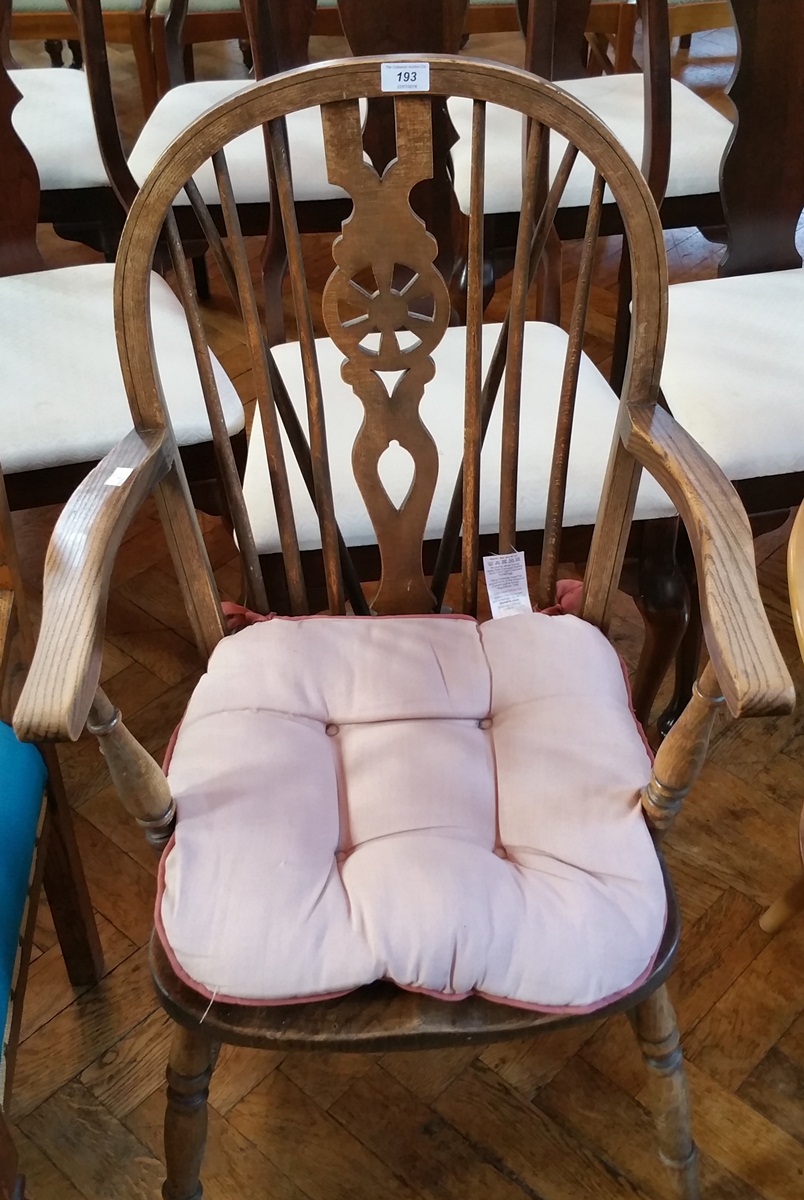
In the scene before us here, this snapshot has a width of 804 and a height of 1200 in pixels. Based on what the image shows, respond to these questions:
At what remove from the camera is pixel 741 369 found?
4.07 ft

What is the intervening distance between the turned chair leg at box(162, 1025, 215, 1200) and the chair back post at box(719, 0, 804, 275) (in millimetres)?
1202

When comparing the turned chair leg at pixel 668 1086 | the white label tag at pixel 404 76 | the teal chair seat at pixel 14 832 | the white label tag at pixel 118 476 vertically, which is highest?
the white label tag at pixel 404 76

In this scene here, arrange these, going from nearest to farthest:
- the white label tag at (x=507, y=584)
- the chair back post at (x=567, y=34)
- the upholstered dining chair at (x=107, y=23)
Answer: the white label tag at (x=507, y=584), the chair back post at (x=567, y=34), the upholstered dining chair at (x=107, y=23)

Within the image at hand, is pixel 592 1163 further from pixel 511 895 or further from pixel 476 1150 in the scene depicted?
pixel 511 895

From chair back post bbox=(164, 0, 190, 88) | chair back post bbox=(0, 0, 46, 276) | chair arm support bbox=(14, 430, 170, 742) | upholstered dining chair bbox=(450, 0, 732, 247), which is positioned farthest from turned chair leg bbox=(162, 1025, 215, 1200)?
chair back post bbox=(164, 0, 190, 88)

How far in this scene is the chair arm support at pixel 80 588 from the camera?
645mm

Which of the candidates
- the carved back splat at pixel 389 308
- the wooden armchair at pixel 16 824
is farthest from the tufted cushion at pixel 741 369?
the wooden armchair at pixel 16 824

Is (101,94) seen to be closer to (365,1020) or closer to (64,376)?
(64,376)

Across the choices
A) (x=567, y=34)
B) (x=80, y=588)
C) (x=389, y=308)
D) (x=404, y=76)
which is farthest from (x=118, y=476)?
(x=567, y=34)

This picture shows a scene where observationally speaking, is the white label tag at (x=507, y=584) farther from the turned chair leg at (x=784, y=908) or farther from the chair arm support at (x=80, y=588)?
the turned chair leg at (x=784, y=908)

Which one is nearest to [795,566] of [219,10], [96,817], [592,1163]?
[592,1163]

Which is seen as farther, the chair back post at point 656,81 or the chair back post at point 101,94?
the chair back post at point 101,94

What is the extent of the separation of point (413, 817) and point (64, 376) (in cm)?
73

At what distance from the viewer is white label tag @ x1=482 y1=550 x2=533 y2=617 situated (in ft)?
3.30
